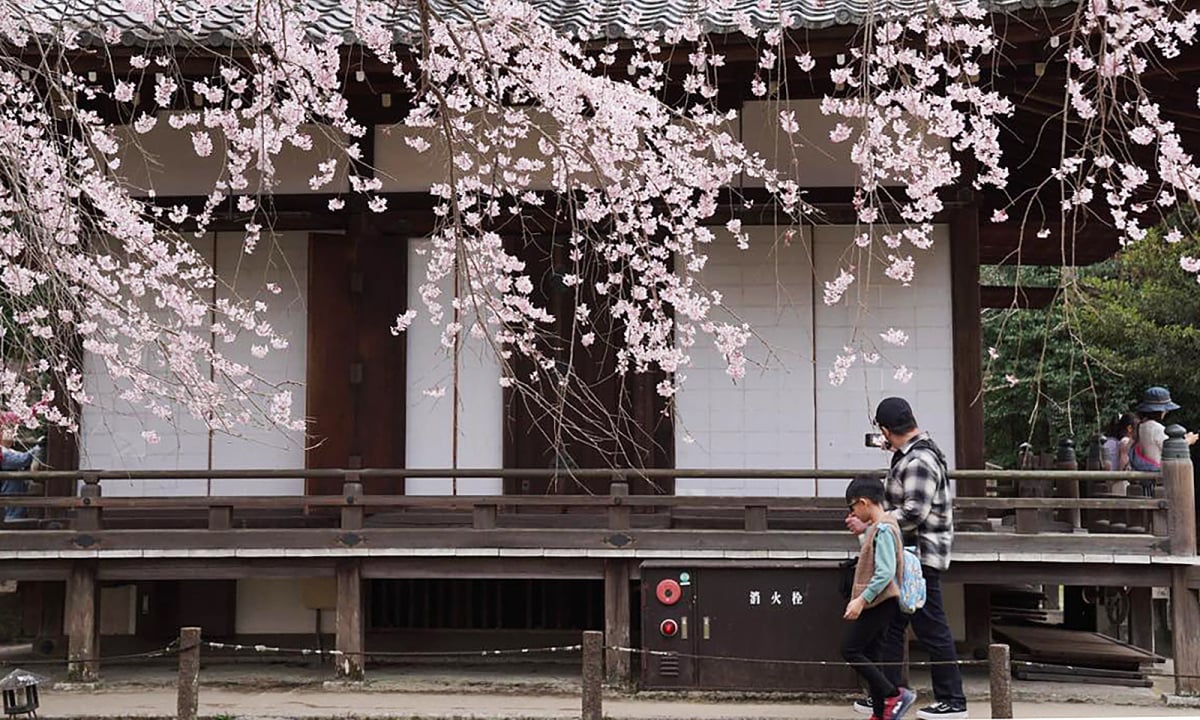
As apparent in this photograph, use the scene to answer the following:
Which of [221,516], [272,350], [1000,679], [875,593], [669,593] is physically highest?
[272,350]

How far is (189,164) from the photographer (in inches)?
417

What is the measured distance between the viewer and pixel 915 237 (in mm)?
9539

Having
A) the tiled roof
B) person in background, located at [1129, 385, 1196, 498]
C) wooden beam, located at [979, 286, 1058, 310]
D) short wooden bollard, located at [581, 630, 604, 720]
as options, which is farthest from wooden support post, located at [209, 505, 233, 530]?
wooden beam, located at [979, 286, 1058, 310]

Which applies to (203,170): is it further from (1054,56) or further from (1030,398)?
(1030,398)

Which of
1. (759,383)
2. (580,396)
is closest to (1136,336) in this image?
(759,383)

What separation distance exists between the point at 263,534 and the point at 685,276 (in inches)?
151

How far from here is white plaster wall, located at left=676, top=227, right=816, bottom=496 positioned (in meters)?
9.97

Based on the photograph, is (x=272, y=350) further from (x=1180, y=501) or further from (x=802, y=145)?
(x=1180, y=501)

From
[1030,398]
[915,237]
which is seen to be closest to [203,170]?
[915,237]

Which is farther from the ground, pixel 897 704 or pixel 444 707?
pixel 897 704

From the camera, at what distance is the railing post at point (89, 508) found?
9.38 m

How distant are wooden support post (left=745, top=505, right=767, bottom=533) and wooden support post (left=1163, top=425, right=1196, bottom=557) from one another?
2827mm

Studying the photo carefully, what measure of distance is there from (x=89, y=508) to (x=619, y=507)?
400cm

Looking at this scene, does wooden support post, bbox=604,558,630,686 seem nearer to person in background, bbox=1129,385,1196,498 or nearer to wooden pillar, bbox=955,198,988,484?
wooden pillar, bbox=955,198,988,484
